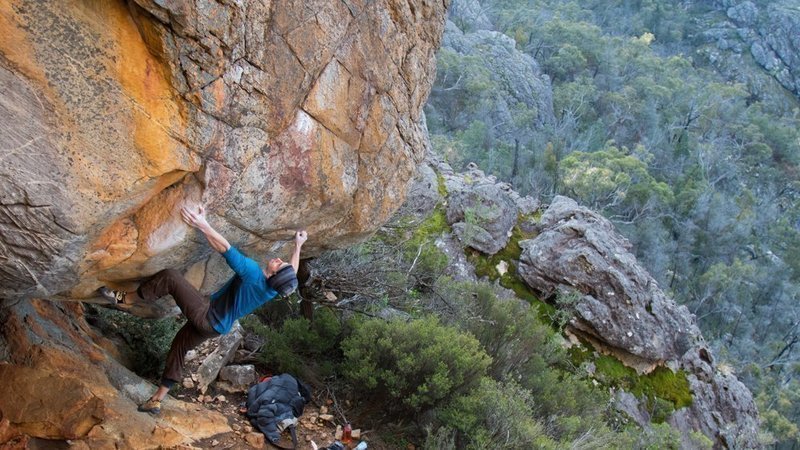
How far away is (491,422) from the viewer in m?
5.50

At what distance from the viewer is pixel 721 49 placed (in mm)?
48500

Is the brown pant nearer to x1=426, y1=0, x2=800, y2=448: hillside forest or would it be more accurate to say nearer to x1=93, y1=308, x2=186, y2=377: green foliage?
x1=93, y1=308, x2=186, y2=377: green foliage

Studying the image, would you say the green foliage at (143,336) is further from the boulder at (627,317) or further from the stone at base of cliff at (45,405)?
the boulder at (627,317)

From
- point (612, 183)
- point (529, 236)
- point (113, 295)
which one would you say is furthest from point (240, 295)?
point (612, 183)

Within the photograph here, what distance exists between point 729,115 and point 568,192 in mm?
17568

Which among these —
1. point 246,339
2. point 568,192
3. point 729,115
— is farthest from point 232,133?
point 729,115

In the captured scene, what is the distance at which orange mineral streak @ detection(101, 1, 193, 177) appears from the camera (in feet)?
10.1

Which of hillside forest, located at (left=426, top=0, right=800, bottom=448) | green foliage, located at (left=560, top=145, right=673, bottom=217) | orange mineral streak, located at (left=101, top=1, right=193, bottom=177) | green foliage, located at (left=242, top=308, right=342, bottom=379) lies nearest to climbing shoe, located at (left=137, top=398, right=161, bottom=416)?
green foliage, located at (left=242, top=308, right=342, bottom=379)

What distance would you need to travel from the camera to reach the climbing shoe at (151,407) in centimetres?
444

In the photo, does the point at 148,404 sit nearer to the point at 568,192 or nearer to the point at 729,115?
the point at 568,192

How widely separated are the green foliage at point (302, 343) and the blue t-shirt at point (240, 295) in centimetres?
174

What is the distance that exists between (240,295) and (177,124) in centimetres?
138

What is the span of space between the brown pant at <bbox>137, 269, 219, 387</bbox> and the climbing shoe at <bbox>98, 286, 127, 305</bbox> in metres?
0.13

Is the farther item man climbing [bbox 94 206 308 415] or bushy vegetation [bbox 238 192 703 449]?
bushy vegetation [bbox 238 192 703 449]
